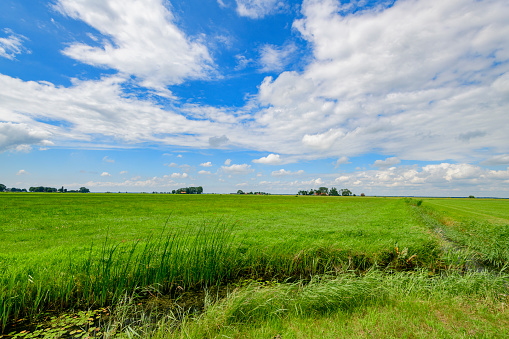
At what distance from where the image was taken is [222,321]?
5.43m

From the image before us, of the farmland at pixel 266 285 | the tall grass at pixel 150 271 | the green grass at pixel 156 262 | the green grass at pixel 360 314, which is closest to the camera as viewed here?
the green grass at pixel 360 314

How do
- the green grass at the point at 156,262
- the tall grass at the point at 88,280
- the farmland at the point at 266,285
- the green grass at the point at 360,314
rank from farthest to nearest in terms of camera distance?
the green grass at the point at 156,262
the tall grass at the point at 88,280
the farmland at the point at 266,285
the green grass at the point at 360,314

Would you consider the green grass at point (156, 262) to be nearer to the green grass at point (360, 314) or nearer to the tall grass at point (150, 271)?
the tall grass at point (150, 271)

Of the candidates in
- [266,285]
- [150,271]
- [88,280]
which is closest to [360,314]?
[266,285]

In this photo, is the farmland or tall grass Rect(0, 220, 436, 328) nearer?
the farmland

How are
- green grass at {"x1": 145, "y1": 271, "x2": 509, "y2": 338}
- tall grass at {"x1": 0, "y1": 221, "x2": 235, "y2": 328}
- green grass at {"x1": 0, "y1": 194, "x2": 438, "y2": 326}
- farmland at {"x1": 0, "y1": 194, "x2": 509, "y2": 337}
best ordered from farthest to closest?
green grass at {"x1": 0, "y1": 194, "x2": 438, "y2": 326}, tall grass at {"x1": 0, "y1": 221, "x2": 235, "y2": 328}, farmland at {"x1": 0, "y1": 194, "x2": 509, "y2": 337}, green grass at {"x1": 145, "y1": 271, "x2": 509, "y2": 338}

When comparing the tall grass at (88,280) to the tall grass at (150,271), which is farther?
the tall grass at (150,271)

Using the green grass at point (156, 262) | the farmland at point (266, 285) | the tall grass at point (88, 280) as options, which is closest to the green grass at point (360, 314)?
the farmland at point (266, 285)

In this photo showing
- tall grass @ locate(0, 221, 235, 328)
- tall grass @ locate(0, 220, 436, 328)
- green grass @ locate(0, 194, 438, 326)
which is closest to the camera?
tall grass @ locate(0, 221, 235, 328)

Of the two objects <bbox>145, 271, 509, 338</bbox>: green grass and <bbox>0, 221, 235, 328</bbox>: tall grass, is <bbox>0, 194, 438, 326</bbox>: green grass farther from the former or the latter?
<bbox>145, 271, 509, 338</bbox>: green grass

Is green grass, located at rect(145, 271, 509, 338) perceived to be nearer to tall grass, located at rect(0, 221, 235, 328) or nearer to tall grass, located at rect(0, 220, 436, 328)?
tall grass, located at rect(0, 220, 436, 328)

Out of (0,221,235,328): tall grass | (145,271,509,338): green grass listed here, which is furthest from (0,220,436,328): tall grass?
(145,271,509,338): green grass

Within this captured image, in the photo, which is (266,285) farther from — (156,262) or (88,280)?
(88,280)

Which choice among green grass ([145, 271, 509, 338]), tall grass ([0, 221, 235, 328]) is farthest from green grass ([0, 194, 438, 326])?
green grass ([145, 271, 509, 338])
